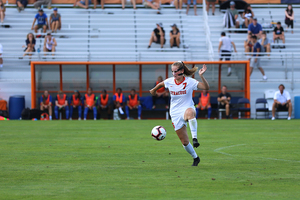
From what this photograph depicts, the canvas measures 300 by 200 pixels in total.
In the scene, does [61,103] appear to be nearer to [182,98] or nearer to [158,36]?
[158,36]

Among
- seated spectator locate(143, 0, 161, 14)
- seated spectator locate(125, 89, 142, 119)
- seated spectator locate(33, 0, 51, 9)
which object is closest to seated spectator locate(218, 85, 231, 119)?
seated spectator locate(125, 89, 142, 119)

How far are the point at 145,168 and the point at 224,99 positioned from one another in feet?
51.6

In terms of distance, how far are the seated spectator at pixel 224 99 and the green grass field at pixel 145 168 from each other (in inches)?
384

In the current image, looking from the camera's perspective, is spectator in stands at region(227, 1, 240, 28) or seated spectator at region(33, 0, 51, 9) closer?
spectator in stands at region(227, 1, 240, 28)

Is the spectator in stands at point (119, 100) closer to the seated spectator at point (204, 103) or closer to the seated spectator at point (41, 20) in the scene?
the seated spectator at point (204, 103)

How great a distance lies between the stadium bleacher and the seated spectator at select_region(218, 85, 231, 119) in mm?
2415

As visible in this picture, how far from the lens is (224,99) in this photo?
22703mm

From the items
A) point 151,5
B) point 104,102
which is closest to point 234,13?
point 151,5

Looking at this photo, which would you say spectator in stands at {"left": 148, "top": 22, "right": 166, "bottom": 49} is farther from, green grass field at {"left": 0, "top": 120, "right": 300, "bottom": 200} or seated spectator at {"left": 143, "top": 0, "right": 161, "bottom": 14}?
green grass field at {"left": 0, "top": 120, "right": 300, "bottom": 200}

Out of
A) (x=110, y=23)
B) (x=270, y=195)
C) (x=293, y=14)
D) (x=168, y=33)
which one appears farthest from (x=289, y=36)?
(x=270, y=195)

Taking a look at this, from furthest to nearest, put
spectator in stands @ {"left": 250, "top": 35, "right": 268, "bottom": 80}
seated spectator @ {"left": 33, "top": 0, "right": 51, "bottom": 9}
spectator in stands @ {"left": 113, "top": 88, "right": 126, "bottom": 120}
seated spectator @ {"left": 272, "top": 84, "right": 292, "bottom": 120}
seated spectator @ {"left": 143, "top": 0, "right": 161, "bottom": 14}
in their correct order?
seated spectator @ {"left": 143, "top": 0, "right": 161, "bottom": 14} < seated spectator @ {"left": 33, "top": 0, "right": 51, "bottom": 9} < spectator in stands @ {"left": 250, "top": 35, "right": 268, "bottom": 80} < spectator in stands @ {"left": 113, "top": 88, "right": 126, "bottom": 120} < seated spectator @ {"left": 272, "top": 84, "right": 292, "bottom": 120}

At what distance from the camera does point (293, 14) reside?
30859 mm

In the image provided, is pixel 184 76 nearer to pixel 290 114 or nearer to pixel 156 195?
pixel 156 195

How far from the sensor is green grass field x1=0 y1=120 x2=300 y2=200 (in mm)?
5625
